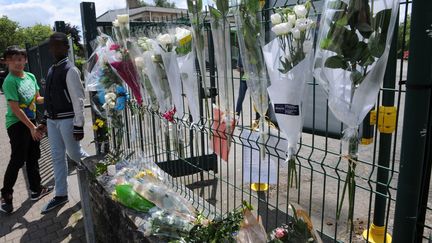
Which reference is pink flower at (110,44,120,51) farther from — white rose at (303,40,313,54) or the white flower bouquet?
white rose at (303,40,313,54)

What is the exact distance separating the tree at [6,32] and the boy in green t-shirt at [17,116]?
38.9 metres

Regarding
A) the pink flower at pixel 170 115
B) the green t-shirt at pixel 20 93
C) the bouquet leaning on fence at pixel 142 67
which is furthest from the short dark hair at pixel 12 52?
the pink flower at pixel 170 115

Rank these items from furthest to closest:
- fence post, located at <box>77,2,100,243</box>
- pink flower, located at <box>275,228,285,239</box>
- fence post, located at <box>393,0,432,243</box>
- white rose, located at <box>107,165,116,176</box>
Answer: fence post, located at <box>77,2,100,243</box>, white rose, located at <box>107,165,116,176</box>, pink flower, located at <box>275,228,285,239</box>, fence post, located at <box>393,0,432,243</box>

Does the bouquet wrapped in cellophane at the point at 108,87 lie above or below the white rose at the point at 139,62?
below

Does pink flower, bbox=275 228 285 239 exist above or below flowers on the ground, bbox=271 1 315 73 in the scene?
below

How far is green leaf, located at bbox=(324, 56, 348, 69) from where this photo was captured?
1.34m

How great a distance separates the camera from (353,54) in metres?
1.31

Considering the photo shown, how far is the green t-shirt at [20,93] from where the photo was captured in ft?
14.3

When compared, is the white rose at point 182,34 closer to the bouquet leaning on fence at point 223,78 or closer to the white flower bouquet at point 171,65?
the white flower bouquet at point 171,65

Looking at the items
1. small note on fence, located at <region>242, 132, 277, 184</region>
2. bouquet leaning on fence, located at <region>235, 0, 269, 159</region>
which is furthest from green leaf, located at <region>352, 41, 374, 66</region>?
small note on fence, located at <region>242, 132, 277, 184</region>

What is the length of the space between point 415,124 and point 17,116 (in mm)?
4347

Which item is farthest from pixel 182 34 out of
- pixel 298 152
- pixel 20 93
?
pixel 20 93

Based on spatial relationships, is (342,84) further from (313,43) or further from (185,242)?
(185,242)

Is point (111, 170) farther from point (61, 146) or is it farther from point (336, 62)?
point (336, 62)
